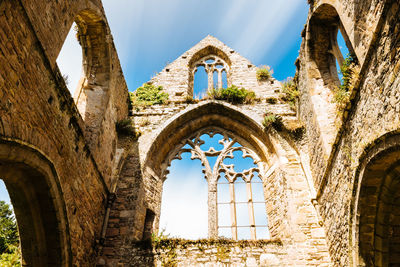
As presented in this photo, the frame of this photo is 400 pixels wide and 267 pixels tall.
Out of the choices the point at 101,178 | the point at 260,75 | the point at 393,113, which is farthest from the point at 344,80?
the point at 101,178

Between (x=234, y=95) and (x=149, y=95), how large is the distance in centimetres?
247

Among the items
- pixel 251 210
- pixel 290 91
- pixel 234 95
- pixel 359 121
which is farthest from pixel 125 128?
pixel 359 121

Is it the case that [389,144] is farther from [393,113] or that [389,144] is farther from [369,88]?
[369,88]

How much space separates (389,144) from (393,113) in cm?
38

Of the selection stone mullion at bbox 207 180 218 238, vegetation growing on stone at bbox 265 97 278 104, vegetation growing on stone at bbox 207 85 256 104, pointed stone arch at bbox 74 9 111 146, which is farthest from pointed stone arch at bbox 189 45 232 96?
stone mullion at bbox 207 180 218 238

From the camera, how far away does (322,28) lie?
685cm

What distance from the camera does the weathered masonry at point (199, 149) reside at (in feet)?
12.3

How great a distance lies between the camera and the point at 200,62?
11.1 m

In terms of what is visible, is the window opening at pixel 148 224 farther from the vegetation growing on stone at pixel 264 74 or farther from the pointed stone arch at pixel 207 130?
the vegetation growing on stone at pixel 264 74

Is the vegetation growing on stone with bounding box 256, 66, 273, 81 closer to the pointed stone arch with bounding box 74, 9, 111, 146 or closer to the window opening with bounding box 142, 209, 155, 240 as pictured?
the pointed stone arch with bounding box 74, 9, 111, 146

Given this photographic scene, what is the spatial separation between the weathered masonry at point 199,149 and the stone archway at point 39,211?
2cm

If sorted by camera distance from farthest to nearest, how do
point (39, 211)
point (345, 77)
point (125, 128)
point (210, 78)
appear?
point (210, 78)
point (125, 128)
point (345, 77)
point (39, 211)

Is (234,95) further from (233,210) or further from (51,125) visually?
(51,125)

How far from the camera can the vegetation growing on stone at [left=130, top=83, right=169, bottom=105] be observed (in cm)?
885
